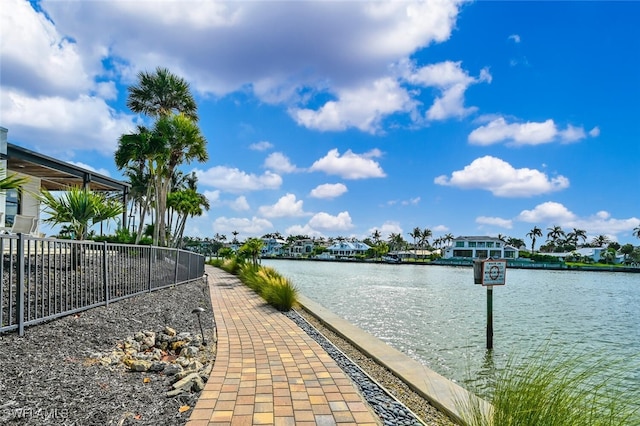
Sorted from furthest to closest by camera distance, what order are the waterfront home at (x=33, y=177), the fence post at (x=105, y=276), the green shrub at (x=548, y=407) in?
the waterfront home at (x=33, y=177)
the fence post at (x=105, y=276)
the green shrub at (x=548, y=407)

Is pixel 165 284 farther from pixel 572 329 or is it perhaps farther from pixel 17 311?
pixel 572 329

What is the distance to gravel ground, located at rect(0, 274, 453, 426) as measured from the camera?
3.04 metres

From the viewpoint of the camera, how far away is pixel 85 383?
3.60 meters

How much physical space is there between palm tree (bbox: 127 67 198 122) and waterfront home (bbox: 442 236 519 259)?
80.0 m

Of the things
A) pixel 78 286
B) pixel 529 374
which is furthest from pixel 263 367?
pixel 78 286

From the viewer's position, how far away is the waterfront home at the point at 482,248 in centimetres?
8981

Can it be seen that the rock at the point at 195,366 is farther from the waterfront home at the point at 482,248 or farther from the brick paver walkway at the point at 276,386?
the waterfront home at the point at 482,248

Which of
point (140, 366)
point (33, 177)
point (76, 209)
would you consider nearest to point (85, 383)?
point (140, 366)

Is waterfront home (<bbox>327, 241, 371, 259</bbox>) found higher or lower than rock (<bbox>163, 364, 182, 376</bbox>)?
lower

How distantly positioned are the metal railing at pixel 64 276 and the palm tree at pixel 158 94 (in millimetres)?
14667

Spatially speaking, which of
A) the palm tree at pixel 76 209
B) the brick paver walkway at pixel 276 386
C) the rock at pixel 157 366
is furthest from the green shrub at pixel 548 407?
the palm tree at pixel 76 209

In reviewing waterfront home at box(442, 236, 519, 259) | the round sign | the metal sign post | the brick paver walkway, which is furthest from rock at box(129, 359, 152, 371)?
waterfront home at box(442, 236, 519, 259)

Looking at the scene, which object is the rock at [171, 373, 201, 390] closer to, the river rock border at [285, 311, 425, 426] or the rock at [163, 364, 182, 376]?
the rock at [163, 364, 182, 376]

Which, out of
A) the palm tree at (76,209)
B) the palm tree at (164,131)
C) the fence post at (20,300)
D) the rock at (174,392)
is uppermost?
the palm tree at (164,131)
